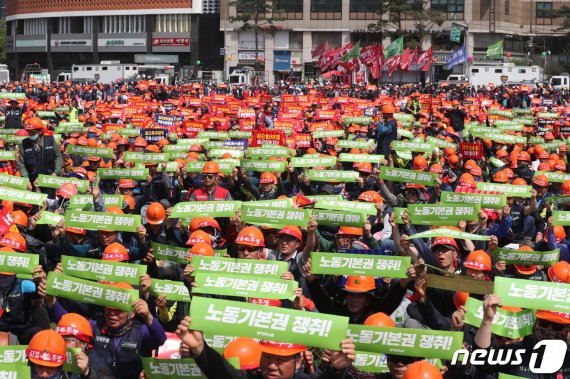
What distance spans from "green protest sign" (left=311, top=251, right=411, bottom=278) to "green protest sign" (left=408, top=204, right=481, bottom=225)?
6.69ft

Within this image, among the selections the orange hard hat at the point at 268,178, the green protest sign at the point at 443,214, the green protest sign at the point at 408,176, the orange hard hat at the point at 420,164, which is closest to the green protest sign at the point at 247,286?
the green protest sign at the point at 443,214

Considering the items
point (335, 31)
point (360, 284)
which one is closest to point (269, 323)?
point (360, 284)

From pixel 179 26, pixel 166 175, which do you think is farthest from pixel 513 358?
pixel 179 26

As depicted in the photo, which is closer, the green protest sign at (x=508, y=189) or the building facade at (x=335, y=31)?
the green protest sign at (x=508, y=189)

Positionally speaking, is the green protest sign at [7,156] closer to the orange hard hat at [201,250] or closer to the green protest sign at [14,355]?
the orange hard hat at [201,250]

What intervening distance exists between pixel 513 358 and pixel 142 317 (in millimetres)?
2346

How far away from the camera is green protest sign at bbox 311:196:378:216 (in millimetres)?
9867

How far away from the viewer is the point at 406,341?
18.8 ft

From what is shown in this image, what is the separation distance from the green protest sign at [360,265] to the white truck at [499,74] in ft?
172

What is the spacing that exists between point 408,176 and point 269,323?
634 cm

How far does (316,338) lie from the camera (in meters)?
5.27

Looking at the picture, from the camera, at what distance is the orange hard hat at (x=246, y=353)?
5672 millimetres

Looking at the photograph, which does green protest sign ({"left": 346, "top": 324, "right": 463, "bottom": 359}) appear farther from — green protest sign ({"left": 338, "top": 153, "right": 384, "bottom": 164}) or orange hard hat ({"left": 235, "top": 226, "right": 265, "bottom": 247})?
green protest sign ({"left": 338, "top": 153, "right": 384, "bottom": 164})

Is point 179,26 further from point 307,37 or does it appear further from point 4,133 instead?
point 4,133
